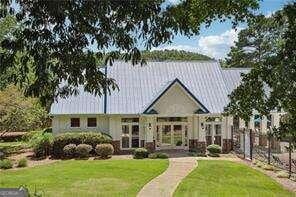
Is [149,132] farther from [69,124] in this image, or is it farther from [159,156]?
[69,124]

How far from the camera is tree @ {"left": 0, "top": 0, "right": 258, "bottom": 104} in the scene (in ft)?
31.3

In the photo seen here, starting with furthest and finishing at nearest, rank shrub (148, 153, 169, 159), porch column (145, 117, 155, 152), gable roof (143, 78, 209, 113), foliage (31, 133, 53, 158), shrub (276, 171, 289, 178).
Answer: porch column (145, 117, 155, 152), gable roof (143, 78, 209, 113), foliage (31, 133, 53, 158), shrub (148, 153, 169, 159), shrub (276, 171, 289, 178)

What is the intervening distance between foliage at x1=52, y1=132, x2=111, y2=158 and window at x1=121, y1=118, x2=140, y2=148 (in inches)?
87.1

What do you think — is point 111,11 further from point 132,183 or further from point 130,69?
point 130,69

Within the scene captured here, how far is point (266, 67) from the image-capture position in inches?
464

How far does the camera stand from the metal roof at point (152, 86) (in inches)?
1626

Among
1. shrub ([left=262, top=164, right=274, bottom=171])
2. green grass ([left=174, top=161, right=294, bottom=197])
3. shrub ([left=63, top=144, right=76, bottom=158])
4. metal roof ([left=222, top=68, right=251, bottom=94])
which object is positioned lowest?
green grass ([left=174, top=161, right=294, bottom=197])

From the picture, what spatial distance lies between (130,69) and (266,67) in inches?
1328

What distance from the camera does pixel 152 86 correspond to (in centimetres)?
4362

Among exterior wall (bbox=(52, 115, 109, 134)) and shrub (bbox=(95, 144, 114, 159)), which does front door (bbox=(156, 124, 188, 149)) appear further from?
shrub (bbox=(95, 144, 114, 159))

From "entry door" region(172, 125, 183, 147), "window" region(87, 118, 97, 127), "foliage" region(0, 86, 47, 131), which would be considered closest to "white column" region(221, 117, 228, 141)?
"entry door" region(172, 125, 183, 147)

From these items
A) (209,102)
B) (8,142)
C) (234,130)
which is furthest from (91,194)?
(8,142)

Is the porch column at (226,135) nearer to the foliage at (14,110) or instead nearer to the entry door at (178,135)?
the entry door at (178,135)

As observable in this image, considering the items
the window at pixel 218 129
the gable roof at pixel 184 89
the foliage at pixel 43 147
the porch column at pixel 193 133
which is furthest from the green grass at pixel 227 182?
the foliage at pixel 43 147
